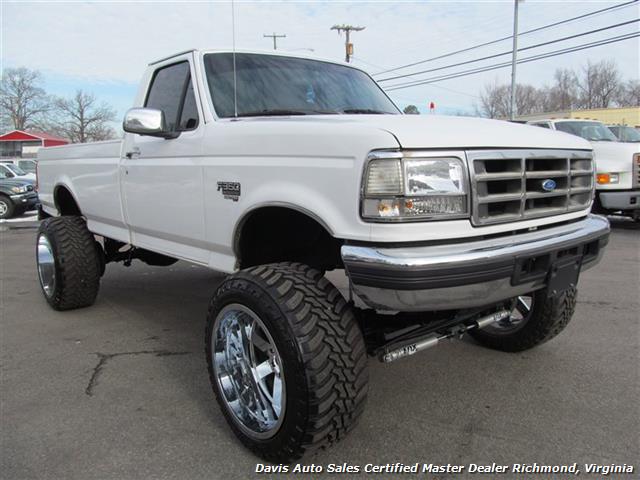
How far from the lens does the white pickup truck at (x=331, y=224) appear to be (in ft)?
7.16

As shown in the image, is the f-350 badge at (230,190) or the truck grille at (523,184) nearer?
the truck grille at (523,184)

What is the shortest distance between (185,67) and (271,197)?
155 centimetres

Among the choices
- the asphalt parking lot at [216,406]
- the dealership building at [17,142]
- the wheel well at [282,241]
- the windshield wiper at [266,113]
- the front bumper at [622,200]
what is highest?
the dealership building at [17,142]

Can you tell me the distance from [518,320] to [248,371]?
84.3 inches

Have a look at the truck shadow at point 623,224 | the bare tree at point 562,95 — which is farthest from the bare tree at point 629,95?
the truck shadow at point 623,224

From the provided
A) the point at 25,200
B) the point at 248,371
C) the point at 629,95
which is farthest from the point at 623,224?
the point at 629,95

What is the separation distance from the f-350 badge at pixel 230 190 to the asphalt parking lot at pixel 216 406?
1248 millimetres

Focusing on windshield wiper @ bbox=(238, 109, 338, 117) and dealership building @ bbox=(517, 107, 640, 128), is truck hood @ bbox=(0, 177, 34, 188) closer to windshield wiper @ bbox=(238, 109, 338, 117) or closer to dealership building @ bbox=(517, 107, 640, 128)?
windshield wiper @ bbox=(238, 109, 338, 117)

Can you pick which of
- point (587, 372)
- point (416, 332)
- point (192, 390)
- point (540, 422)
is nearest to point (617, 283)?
point (587, 372)

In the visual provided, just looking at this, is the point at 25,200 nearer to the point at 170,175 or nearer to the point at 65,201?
the point at 65,201

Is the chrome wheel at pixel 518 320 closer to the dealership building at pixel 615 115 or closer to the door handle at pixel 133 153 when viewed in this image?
the door handle at pixel 133 153

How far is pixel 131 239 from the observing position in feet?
13.9

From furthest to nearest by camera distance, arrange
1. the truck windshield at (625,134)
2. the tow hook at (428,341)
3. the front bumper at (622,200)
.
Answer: the truck windshield at (625,134) → the front bumper at (622,200) → the tow hook at (428,341)

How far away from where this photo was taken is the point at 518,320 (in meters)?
3.89
